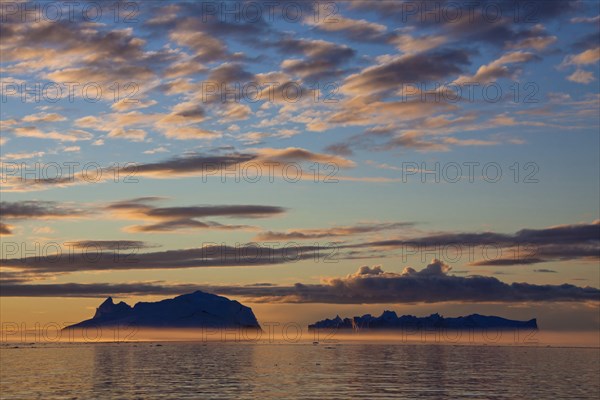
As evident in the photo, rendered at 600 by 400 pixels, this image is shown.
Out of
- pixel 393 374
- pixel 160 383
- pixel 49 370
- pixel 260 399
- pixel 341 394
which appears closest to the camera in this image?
pixel 260 399

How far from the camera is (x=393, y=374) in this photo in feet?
579

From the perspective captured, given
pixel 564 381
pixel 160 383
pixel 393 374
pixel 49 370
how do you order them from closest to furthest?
pixel 160 383
pixel 564 381
pixel 393 374
pixel 49 370

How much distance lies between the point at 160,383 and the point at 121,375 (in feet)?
99.4

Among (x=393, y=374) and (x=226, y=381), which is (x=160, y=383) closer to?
(x=226, y=381)

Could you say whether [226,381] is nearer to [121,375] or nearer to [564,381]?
[121,375]

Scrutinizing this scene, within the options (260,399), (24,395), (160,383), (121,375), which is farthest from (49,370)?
(260,399)

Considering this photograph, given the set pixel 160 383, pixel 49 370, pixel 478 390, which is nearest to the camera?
pixel 478 390

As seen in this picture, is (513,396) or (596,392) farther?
(596,392)

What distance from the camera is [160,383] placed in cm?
14750

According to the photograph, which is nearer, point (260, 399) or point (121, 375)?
point (260, 399)

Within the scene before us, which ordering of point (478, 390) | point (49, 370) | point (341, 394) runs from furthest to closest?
point (49, 370) < point (478, 390) < point (341, 394)

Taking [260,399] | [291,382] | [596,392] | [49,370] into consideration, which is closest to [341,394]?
[260,399]

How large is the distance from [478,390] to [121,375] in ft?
265

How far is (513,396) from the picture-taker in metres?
128
